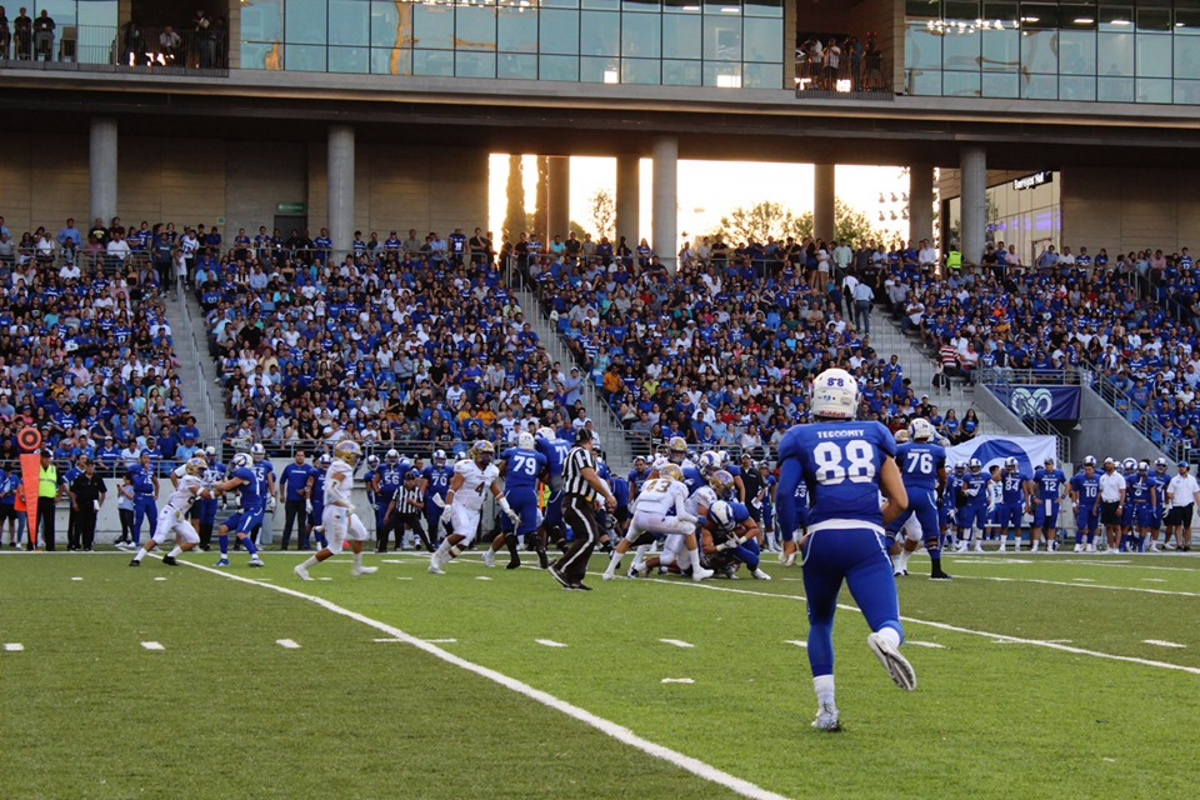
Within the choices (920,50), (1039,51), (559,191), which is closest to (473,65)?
(559,191)

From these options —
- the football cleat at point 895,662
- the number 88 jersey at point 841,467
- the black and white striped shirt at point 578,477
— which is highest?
the number 88 jersey at point 841,467

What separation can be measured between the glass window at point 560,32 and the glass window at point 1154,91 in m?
14.8

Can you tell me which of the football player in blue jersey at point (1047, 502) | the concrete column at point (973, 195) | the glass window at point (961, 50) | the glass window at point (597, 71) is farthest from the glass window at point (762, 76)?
the football player in blue jersey at point (1047, 502)

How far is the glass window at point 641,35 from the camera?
43.5m

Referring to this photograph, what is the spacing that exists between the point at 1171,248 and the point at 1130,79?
23.5 ft

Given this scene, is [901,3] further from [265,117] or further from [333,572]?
[333,572]

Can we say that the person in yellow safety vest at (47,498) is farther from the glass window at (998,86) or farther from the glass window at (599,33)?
the glass window at (998,86)

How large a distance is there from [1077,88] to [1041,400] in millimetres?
10807

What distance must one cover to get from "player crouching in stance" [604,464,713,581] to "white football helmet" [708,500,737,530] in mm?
365

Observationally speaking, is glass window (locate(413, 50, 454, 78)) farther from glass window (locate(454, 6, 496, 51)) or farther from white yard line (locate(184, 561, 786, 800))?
white yard line (locate(184, 561, 786, 800))

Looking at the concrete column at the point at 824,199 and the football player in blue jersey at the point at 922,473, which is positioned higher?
the concrete column at the point at 824,199

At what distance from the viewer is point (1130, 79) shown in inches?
1816

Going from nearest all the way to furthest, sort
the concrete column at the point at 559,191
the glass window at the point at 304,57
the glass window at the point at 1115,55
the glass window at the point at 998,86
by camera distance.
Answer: the glass window at the point at 304,57 → the glass window at the point at 998,86 → the glass window at the point at 1115,55 → the concrete column at the point at 559,191

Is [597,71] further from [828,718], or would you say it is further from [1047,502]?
[828,718]
